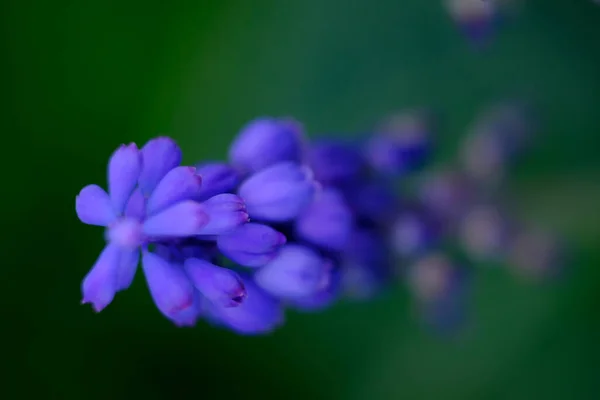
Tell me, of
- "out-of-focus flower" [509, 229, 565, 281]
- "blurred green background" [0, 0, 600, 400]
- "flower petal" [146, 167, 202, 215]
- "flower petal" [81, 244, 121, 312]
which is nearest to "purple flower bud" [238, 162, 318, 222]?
"flower petal" [146, 167, 202, 215]

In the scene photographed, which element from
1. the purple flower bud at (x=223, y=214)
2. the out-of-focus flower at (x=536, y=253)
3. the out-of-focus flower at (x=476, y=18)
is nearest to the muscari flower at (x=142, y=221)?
the purple flower bud at (x=223, y=214)

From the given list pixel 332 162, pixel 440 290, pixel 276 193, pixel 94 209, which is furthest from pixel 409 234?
pixel 94 209

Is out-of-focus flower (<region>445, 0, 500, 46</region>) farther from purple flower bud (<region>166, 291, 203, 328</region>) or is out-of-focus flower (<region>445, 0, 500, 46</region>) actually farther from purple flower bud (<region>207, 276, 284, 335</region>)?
purple flower bud (<region>166, 291, 203, 328</region>)

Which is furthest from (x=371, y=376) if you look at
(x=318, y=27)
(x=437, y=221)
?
(x=318, y=27)

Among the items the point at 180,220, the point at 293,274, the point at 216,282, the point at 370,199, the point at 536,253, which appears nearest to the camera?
the point at 180,220

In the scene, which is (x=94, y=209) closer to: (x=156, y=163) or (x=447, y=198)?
(x=156, y=163)

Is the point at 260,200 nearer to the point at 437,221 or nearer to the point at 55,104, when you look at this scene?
the point at 437,221

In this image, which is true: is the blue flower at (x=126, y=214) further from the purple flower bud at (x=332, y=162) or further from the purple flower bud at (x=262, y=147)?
the purple flower bud at (x=332, y=162)
